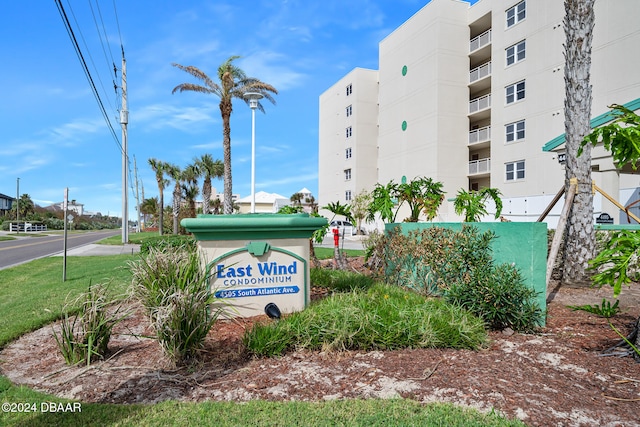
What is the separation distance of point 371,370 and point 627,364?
8.99 ft

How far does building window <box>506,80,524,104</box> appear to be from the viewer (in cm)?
2619

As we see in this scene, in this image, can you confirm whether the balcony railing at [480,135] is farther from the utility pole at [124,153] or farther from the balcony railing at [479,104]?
the utility pole at [124,153]

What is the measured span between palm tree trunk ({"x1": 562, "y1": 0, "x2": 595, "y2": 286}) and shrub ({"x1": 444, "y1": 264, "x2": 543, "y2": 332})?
12.1 ft

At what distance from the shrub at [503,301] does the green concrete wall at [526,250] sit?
14 cm

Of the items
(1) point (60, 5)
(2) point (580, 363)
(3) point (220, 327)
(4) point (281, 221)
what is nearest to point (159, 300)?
(3) point (220, 327)

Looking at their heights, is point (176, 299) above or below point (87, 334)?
above

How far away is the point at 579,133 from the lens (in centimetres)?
834

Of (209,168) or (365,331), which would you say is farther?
(209,168)

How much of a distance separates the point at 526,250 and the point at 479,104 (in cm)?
2810

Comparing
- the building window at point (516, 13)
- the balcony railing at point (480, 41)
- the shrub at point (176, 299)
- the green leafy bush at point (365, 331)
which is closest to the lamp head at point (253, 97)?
the shrub at point (176, 299)

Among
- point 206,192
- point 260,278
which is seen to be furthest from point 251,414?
point 206,192

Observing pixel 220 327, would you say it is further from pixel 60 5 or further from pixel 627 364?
pixel 60 5

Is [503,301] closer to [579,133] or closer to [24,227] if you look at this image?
[579,133]

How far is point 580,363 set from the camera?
4258mm
